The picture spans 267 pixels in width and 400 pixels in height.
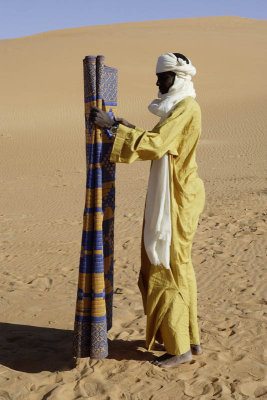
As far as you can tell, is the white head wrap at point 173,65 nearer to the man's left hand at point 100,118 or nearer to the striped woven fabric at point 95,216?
the striped woven fabric at point 95,216

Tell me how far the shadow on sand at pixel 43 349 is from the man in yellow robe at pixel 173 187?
0.40 m

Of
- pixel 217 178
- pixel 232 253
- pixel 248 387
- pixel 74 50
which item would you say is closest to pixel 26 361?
pixel 248 387

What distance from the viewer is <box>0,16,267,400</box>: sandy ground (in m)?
3.61

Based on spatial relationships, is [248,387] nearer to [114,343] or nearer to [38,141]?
[114,343]

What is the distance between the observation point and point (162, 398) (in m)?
3.41

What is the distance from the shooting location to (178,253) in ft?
11.6

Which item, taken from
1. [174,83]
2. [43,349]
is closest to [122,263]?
[43,349]

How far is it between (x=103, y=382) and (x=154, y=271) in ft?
2.81

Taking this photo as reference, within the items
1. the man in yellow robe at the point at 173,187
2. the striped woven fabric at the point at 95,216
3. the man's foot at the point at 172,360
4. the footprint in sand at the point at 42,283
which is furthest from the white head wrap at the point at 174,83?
the footprint in sand at the point at 42,283

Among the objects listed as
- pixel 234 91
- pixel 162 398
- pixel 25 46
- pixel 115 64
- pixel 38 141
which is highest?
pixel 25 46

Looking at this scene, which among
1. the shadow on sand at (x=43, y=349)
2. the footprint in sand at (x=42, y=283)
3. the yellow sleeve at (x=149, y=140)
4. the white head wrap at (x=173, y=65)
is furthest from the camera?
the footprint in sand at (x=42, y=283)

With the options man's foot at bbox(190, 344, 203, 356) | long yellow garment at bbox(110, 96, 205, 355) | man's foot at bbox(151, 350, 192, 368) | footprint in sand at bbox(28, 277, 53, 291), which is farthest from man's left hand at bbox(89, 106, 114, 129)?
footprint in sand at bbox(28, 277, 53, 291)

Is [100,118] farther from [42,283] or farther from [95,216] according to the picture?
[42,283]

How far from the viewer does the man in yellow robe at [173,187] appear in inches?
127
